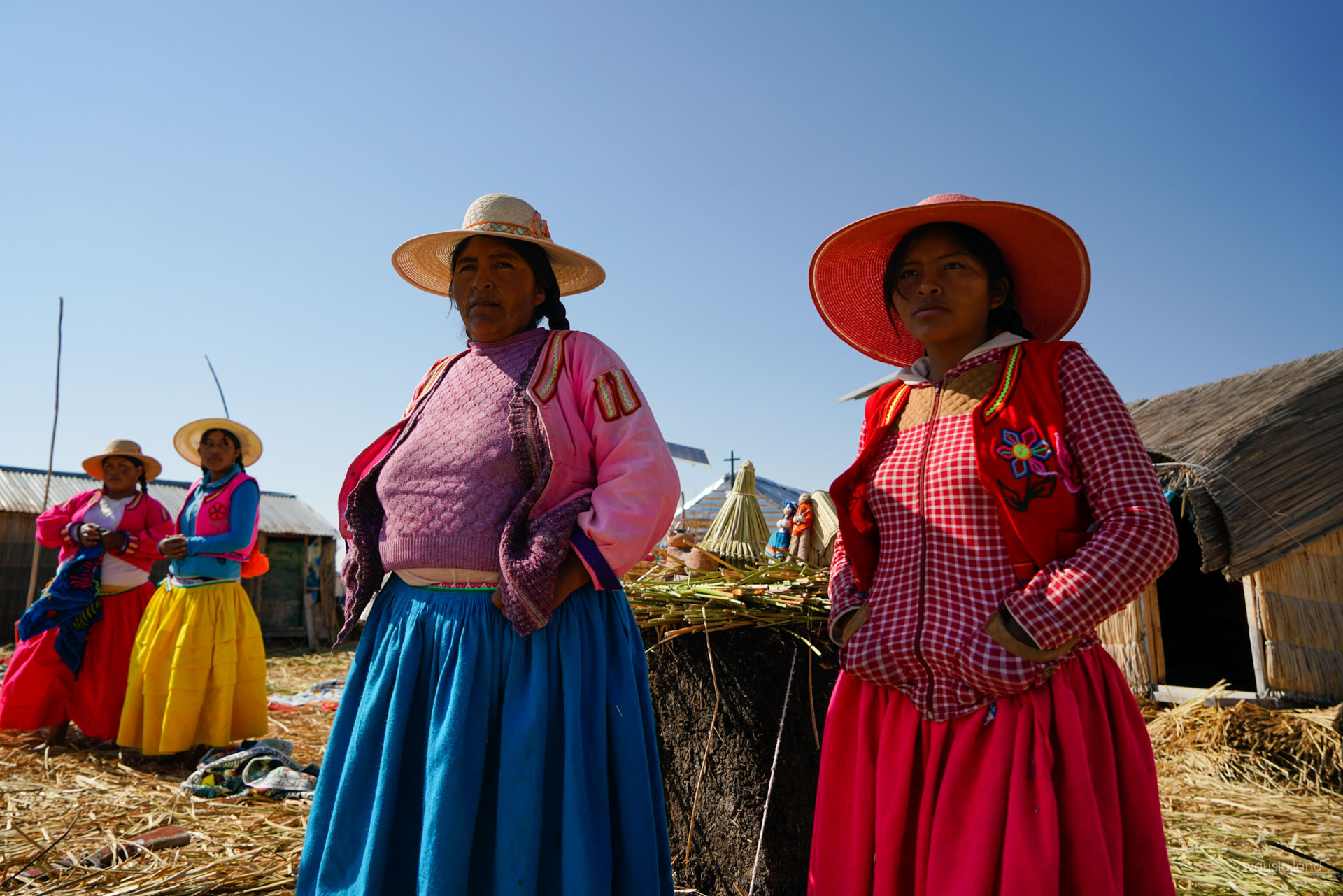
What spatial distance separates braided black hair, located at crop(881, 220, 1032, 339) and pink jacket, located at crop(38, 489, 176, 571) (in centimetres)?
566

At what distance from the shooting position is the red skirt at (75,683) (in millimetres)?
5699

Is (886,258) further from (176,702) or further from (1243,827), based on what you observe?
(176,702)

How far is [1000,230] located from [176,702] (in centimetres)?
548

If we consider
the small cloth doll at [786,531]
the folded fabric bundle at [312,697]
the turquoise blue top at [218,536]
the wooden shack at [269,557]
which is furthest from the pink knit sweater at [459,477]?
the wooden shack at [269,557]

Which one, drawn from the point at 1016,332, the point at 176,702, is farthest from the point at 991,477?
the point at 176,702

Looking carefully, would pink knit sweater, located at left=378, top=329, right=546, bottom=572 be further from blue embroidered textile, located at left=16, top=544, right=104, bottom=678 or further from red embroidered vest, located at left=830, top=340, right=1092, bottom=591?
blue embroidered textile, located at left=16, top=544, right=104, bottom=678

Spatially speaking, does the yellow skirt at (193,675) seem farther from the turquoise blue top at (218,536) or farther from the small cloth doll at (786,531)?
the small cloth doll at (786,531)

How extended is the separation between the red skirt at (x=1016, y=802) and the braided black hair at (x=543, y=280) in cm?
144

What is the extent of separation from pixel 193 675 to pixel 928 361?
16.9 ft

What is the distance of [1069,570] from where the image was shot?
1602mm

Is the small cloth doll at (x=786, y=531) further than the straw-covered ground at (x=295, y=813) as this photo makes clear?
Yes

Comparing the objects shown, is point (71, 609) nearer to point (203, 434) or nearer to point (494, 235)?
point (203, 434)

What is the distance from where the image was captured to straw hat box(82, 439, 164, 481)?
5.95 meters

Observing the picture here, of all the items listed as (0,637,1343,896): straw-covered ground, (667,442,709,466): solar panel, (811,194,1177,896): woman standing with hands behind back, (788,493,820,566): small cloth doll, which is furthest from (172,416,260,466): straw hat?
(667,442,709,466): solar panel
